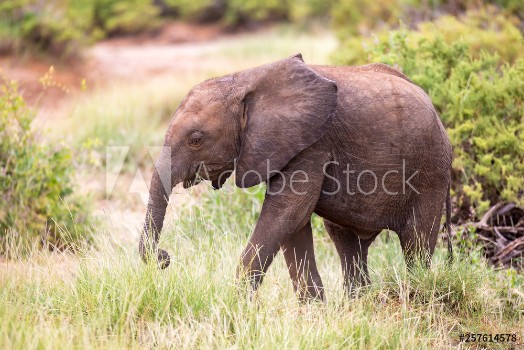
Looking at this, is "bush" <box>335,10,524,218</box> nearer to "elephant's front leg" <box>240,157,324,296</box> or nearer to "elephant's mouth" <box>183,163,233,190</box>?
"elephant's front leg" <box>240,157,324,296</box>

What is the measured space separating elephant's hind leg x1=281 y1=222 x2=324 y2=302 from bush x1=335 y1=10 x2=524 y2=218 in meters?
1.89

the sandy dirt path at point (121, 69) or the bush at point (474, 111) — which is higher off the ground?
the bush at point (474, 111)

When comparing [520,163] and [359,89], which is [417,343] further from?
[520,163]

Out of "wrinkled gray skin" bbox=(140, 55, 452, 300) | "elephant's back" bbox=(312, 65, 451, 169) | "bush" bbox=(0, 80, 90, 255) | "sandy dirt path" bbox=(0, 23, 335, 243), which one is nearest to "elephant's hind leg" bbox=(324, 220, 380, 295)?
"wrinkled gray skin" bbox=(140, 55, 452, 300)

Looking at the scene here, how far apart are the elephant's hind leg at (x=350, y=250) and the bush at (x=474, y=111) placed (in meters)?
1.39

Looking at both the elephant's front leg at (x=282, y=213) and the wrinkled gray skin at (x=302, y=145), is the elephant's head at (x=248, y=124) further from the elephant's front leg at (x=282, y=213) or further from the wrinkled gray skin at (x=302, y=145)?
the elephant's front leg at (x=282, y=213)

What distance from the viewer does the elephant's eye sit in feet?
16.6

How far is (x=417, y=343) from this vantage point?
4953 millimetres

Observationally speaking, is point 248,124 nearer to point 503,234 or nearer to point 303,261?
point 303,261

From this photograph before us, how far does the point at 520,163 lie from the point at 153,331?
13.6 ft

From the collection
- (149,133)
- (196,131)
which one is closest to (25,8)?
(149,133)

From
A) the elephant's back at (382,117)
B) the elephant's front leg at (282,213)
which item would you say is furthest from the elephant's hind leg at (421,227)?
the elephant's front leg at (282,213)

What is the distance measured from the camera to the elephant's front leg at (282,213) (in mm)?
5105

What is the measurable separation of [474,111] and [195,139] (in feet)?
12.1
